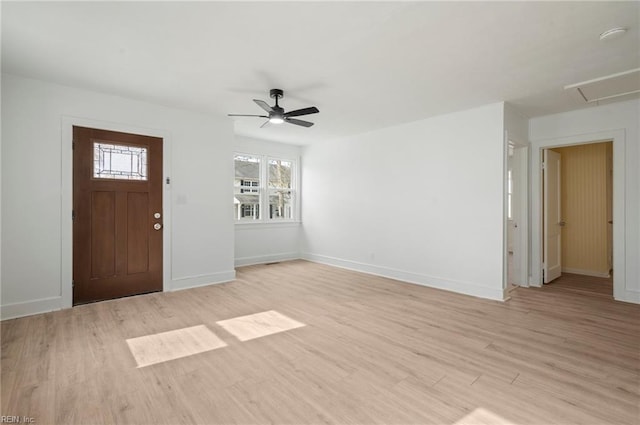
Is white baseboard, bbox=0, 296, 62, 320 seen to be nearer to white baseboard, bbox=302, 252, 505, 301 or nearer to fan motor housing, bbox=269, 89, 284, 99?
fan motor housing, bbox=269, 89, 284, 99

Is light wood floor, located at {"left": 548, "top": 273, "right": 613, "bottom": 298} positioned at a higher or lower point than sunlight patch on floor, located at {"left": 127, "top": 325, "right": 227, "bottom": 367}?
higher

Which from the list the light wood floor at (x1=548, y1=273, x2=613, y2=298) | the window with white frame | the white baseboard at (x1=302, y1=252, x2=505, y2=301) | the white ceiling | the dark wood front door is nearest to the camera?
the white ceiling

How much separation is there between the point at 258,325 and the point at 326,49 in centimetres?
287

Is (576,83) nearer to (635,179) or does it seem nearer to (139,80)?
(635,179)

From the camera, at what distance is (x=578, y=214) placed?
5906 mm

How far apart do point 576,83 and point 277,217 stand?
18.7 feet

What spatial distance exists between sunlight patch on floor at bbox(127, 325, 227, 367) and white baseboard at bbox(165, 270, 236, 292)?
1.70 meters

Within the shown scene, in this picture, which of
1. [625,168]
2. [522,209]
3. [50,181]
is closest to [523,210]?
[522,209]

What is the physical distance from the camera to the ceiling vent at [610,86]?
3.37 meters

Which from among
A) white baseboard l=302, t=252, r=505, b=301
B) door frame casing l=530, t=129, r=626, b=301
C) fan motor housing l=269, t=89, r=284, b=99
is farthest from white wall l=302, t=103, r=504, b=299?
fan motor housing l=269, t=89, r=284, b=99

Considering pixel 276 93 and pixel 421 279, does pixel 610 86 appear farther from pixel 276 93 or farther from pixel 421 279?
pixel 276 93

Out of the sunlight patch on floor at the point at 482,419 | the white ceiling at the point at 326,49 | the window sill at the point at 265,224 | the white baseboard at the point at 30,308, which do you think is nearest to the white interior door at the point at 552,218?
the white ceiling at the point at 326,49

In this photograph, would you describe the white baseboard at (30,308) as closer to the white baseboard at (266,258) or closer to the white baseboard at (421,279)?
the white baseboard at (266,258)

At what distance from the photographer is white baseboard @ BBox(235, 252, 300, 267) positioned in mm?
6586
